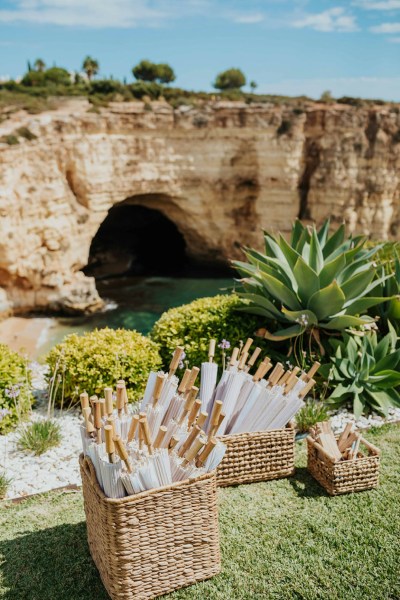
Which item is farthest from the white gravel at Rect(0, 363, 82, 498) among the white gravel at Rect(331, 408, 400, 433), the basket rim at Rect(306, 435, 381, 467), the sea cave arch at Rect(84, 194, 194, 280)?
Result: the sea cave arch at Rect(84, 194, 194, 280)

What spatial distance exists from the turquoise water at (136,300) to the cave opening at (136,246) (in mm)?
1172

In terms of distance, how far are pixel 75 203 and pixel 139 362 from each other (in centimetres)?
1647

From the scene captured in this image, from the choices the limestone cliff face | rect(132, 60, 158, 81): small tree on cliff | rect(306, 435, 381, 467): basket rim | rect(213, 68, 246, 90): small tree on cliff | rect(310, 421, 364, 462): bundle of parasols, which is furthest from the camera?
rect(213, 68, 246, 90): small tree on cliff

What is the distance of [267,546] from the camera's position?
367cm

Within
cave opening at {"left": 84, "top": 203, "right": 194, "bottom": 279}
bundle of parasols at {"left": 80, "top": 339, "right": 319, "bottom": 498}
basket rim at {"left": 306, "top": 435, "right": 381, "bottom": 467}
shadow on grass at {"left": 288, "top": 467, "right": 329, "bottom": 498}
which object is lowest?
cave opening at {"left": 84, "top": 203, "right": 194, "bottom": 279}

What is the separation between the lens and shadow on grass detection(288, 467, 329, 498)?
4.34m

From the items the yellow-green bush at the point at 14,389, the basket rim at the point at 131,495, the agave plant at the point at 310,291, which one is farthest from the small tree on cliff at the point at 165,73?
the basket rim at the point at 131,495

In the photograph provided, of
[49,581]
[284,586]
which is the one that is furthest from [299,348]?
[49,581]

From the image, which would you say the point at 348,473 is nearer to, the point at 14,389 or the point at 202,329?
the point at 202,329

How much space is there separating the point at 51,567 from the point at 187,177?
22.4 meters

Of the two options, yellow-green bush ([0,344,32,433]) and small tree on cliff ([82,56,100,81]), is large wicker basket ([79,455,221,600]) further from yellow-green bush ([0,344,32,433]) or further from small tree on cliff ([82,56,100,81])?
small tree on cliff ([82,56,100,81])

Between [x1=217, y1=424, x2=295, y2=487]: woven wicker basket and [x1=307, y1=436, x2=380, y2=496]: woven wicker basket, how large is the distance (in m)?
0.28

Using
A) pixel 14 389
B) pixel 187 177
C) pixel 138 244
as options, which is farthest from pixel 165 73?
pixel 14 389

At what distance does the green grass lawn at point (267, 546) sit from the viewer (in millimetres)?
3328
